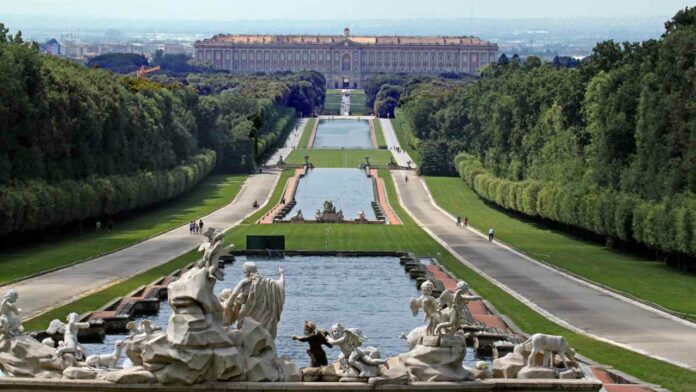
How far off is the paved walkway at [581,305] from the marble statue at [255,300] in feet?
35.8

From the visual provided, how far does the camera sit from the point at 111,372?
29.6m

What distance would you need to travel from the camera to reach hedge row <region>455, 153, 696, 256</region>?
232ft

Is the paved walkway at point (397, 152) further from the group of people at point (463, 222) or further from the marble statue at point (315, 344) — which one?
the marble statue at point (315, 344)

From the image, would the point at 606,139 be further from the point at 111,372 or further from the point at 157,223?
the point at 111,372

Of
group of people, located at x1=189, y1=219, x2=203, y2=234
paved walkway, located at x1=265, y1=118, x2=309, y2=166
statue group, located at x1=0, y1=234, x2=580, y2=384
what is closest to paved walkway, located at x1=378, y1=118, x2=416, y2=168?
paved walkway, located at x1=265, y1=118, x2=309, y2=166

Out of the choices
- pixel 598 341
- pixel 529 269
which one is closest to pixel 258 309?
pixel 598 341

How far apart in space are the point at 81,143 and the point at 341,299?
1637 inches

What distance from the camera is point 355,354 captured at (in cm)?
2980

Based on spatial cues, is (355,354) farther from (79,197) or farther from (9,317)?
(79,197)

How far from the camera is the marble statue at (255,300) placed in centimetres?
2998

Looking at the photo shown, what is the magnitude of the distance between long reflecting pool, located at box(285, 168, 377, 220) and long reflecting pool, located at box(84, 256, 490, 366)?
36653 mm

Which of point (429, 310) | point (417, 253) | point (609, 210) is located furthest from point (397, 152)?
point (429, 310)

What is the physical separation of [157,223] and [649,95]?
92.8 ft

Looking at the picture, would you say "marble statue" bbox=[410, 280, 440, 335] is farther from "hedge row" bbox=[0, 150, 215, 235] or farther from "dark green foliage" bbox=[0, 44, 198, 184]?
"dark green foliage" bbox=[0, 44, 198, 184]
